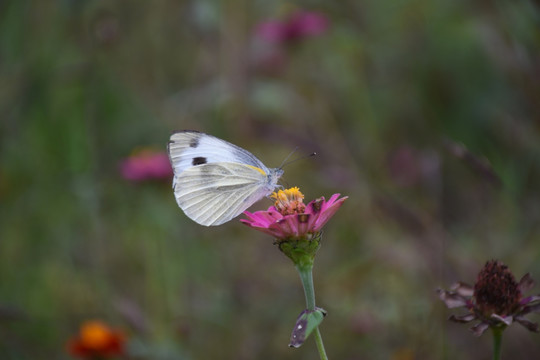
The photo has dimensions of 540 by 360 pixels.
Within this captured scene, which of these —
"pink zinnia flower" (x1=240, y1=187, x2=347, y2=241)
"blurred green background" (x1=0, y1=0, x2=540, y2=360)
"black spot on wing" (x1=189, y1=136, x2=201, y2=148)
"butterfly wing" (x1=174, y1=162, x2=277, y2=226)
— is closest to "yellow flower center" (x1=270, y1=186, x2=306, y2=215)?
"pink zinnia flower" (x1=240, y1=187, x2=347, y2=241)

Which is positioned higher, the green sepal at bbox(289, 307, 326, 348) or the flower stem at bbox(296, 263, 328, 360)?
the flower stem at bbox(296, 263, 328, 360)

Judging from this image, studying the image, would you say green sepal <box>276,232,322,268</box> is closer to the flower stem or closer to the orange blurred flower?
the flower stem

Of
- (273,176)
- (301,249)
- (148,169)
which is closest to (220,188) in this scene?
(273,176)

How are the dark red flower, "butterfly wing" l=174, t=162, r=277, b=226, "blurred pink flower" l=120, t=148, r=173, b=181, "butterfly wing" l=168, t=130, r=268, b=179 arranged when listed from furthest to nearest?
"blurred pink flower" l=120, t=148, r=173, b=181 < "butterfly wing" l=168, t=130, r=268, b=179 < "butterfly wing" l=174, t=162, r=277, b=226 < the dark red flower

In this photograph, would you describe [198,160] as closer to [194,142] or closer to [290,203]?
[194,142]

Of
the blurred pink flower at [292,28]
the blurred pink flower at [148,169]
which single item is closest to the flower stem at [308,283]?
the blurred pink flower at [148,169]

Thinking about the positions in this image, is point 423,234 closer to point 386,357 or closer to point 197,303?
point 386,357

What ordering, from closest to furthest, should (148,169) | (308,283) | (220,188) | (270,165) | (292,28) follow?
1. (308,283)
2. (220,188)
3. (148,169)
4. (292,28)
5. (270,165)
